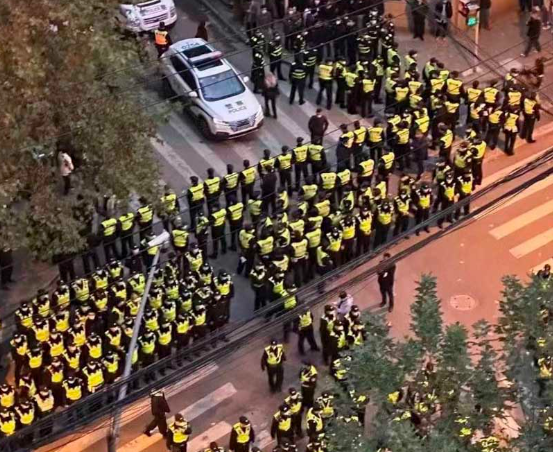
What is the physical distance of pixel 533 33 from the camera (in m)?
29.0

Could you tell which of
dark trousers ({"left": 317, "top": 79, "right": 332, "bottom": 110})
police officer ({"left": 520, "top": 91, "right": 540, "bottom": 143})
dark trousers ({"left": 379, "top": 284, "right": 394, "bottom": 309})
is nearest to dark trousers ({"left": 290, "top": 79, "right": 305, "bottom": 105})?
dark trousers ({"left": 317, "top": 79, "right": 332, "bottom": 110})

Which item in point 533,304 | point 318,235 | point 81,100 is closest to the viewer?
point 533,304

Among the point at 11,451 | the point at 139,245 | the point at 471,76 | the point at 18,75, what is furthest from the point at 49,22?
the point at 471,76

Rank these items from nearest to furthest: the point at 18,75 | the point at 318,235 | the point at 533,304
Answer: the point at 533,304, the point at 18,75, the point at 318,235

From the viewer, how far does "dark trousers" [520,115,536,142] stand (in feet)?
85.0

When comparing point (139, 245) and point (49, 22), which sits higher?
point (49, 22)

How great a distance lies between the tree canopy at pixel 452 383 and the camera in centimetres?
1323

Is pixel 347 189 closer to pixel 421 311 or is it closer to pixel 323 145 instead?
pixel 323 145

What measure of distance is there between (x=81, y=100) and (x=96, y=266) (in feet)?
14.9

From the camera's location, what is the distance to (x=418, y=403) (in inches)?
549

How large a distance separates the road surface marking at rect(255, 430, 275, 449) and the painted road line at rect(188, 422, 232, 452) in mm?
526

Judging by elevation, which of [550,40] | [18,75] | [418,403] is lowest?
[550,40]

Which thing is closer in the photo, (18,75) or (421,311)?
(421,311)

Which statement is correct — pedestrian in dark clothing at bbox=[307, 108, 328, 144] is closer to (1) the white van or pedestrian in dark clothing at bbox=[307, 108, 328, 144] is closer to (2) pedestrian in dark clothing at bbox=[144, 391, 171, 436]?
(1) the white van
